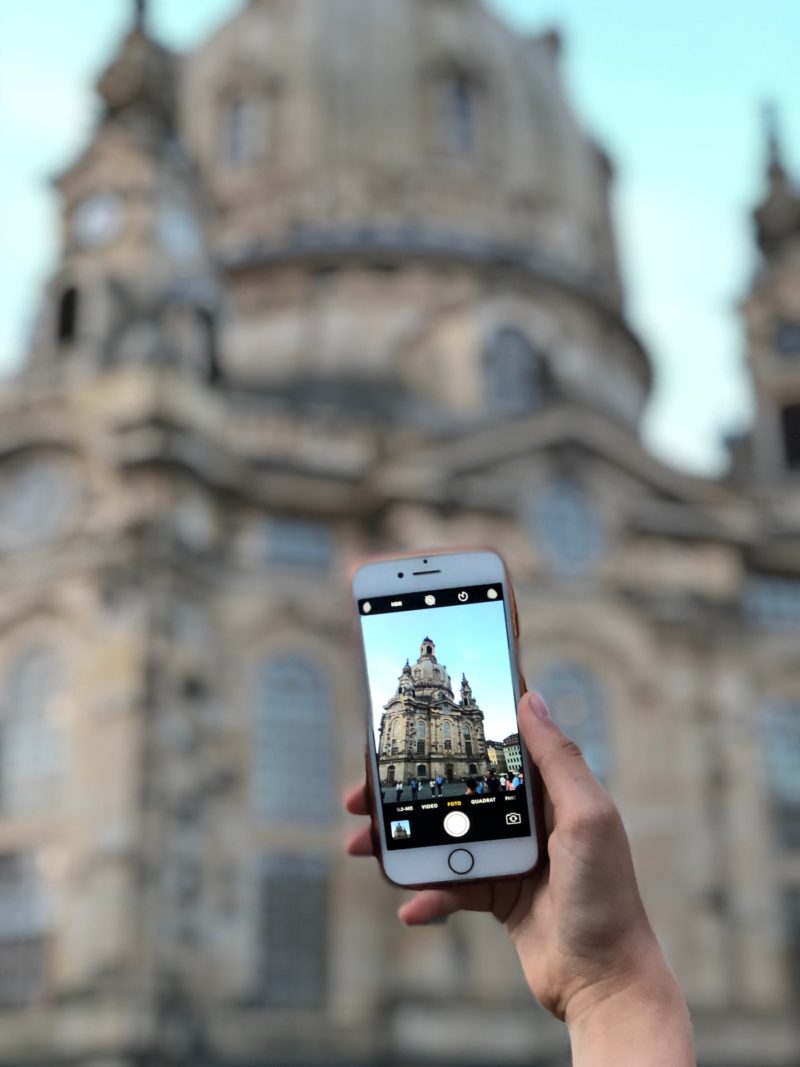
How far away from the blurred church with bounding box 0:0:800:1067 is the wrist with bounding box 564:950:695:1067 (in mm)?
20656

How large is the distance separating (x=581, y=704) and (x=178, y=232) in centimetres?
1309

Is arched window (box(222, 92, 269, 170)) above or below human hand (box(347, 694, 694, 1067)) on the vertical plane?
above

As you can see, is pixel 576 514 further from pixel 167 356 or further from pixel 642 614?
pixel 167 356

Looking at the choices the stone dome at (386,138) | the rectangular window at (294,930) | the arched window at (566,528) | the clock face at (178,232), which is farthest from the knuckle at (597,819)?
the stone dome at (386,138)

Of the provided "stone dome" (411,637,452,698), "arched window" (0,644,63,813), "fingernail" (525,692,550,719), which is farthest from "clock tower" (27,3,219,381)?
"fingernail" (525,692,550,719)

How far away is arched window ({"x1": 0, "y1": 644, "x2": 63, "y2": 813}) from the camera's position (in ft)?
83.1

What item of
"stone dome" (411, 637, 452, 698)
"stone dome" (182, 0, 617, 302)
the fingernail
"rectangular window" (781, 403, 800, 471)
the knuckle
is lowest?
the knuckle

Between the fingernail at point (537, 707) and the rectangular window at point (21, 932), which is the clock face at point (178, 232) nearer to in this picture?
the rectangular window at point (21, 932)

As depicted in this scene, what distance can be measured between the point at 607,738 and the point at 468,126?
57.4 feet

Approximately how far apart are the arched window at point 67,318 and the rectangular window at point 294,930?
37.4 ft

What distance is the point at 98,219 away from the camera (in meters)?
31.8

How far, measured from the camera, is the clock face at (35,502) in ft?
89.8

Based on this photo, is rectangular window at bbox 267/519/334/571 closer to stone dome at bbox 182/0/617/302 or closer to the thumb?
stone dome at bbox 182/0/617/302

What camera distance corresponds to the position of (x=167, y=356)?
28.9 meters
